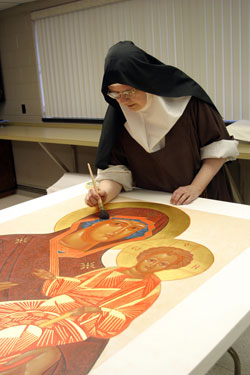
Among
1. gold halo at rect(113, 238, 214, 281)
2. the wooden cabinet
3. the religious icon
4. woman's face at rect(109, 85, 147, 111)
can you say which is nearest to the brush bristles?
the religious icon

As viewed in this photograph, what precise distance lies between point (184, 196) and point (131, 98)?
0.42 metres

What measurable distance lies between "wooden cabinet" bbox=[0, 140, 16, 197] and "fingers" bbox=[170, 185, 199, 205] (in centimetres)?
361

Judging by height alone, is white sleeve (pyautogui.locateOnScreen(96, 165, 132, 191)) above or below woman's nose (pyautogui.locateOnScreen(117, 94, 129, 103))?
below

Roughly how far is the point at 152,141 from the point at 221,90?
1.56m

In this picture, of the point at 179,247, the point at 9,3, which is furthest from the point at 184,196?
the point at 9,3

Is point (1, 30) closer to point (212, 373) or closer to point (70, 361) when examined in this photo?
point (212, 373)

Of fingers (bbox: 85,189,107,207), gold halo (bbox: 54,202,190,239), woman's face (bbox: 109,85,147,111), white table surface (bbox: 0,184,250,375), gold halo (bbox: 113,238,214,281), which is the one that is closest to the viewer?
white table surface (bbox: 0,184,250,375)

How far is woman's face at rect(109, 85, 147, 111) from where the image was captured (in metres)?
1.46

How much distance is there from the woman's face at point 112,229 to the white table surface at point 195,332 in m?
0.40

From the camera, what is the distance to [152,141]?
164 centimetres

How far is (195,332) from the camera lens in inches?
31.1

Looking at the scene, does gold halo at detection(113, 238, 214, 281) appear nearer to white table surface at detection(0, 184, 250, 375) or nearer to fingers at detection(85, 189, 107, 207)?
white table surface at detection(0, 184, 250, 375)

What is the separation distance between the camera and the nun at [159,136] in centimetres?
149

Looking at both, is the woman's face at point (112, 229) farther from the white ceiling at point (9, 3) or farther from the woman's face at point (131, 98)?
the white ceiling at point (9, 3)
